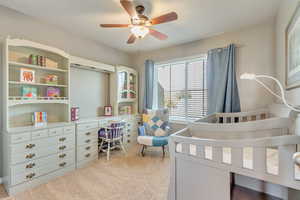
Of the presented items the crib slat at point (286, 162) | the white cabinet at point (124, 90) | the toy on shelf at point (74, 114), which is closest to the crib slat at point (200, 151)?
the crib slat at point (286, 162)

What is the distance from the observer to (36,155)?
2084mm

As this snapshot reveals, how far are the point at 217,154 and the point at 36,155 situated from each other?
91.1 inches

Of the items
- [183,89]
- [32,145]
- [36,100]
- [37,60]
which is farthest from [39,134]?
[183,89]

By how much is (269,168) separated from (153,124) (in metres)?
2.60

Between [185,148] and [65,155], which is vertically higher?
[185,148]

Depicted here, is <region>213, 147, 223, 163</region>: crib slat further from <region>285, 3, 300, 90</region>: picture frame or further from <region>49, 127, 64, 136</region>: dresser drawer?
<region>49, 127, 64, 136</region>: dresser drawer

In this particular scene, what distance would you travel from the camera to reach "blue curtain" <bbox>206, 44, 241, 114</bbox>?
9.14 ft

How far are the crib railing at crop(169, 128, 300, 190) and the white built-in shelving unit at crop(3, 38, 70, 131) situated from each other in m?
2.20

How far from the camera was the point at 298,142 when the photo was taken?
854 mm

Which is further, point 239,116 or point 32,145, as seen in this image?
point 239,116

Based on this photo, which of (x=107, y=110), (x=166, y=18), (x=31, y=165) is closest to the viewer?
(x=166, y=18)

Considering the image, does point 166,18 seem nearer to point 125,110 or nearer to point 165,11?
point 165,11

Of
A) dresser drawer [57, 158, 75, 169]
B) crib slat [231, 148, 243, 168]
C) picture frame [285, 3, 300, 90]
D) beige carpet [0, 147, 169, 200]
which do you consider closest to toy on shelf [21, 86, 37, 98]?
dresser drawer [57, 158, 75, 169]

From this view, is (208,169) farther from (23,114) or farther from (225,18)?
(23,114)
